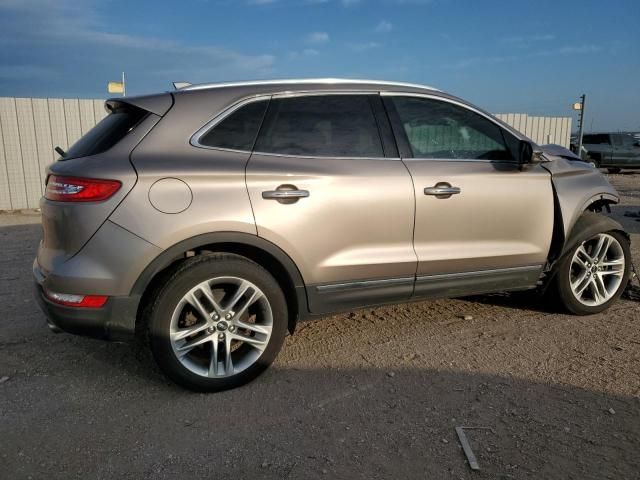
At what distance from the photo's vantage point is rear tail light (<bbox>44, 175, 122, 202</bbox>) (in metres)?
2.71

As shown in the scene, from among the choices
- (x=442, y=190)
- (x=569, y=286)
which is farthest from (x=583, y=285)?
(x=442, y=190)

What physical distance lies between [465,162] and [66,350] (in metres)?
3.18

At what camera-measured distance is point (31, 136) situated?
1059 centimetres

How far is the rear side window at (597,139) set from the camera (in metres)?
20.3

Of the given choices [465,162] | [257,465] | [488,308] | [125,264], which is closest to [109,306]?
[125,264]

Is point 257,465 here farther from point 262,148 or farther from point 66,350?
point 66,350

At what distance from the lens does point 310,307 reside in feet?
10.6

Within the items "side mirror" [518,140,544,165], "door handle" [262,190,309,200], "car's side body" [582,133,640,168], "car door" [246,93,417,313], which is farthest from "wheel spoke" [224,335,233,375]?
"car's side body" [582,133,640,168]

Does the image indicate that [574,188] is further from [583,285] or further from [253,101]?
[253,101]

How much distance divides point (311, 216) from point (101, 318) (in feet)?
4.31

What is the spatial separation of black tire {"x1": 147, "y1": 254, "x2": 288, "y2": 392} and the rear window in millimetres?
813

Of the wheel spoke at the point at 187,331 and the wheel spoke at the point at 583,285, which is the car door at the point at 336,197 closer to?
the wheel spoke at the point at 187,331

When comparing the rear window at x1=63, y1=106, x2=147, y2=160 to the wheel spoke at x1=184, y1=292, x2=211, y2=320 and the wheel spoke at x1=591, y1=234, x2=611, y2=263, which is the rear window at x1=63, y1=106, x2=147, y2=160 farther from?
the wheel spoke at x1=591, y1=234, x2=611, y2=263

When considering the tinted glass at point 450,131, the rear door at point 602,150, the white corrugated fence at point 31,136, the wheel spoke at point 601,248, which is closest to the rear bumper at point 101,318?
the tinted glass at point 450,131
